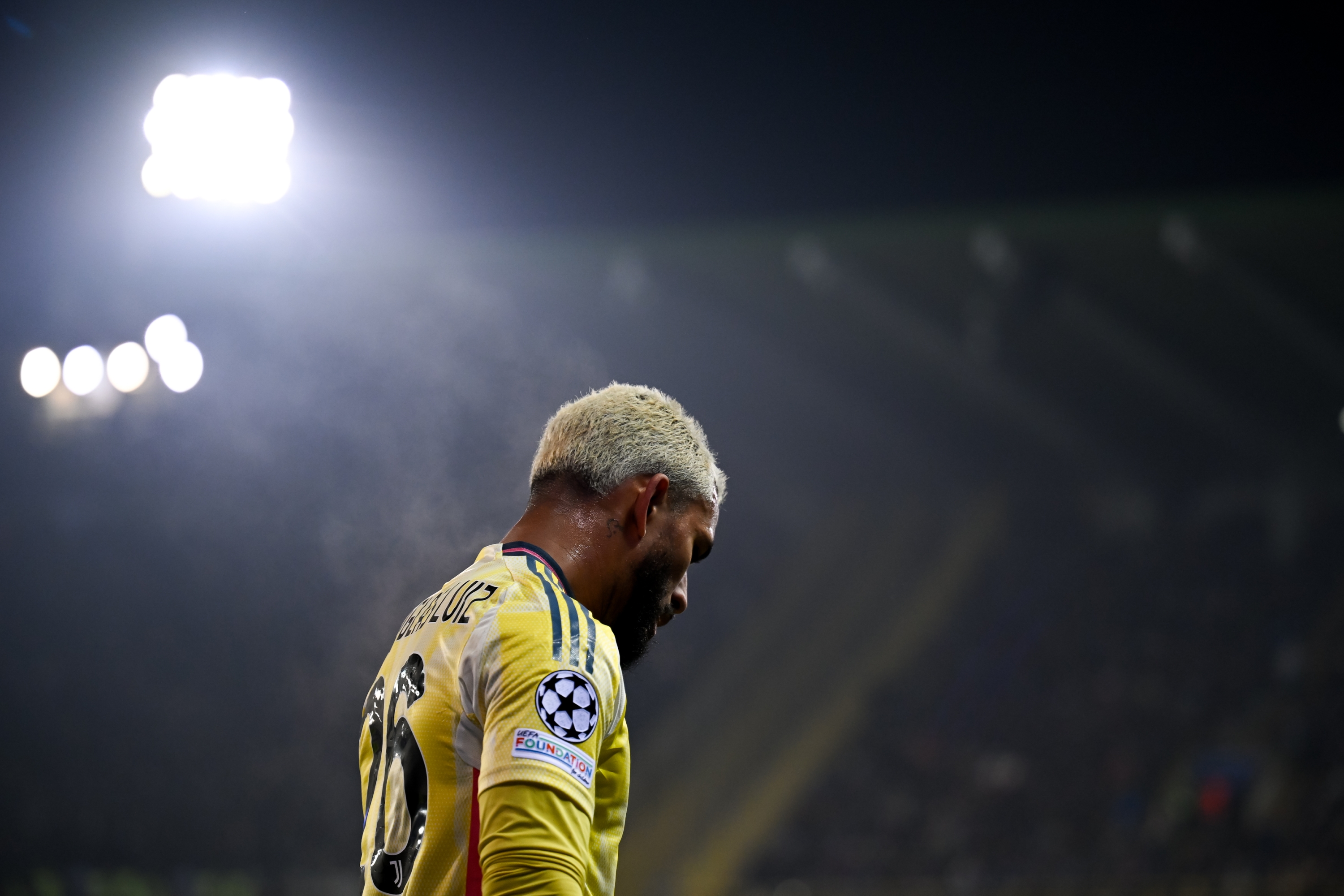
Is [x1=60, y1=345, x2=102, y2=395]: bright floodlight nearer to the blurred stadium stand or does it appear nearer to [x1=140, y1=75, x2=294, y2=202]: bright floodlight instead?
the blurred stadium stand

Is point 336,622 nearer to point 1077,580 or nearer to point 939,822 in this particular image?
point 939,822

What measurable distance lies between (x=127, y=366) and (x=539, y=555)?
323 inches

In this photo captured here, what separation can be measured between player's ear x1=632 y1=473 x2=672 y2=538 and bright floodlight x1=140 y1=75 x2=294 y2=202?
587 centimetres

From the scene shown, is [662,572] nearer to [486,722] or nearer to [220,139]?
[486,722]

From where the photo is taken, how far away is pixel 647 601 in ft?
5.20

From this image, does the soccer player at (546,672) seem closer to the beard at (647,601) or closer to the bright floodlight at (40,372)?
the beard at (647,601)

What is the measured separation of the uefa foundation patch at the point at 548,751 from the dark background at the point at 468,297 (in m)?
5.53

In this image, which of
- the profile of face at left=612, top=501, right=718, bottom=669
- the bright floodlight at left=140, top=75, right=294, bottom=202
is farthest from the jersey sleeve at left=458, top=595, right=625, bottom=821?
the bright floodlight at left=140, top=75, right=294, bottom=202

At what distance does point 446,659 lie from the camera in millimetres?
1376

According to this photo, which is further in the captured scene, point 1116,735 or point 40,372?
point 1116,735

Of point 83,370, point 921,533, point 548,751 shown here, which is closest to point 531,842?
point 548,751

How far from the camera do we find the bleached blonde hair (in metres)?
1.54

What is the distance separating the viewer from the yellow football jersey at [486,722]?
1222 millimetres

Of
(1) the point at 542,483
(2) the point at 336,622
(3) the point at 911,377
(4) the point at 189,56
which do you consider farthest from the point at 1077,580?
(1) the point at 542,483
